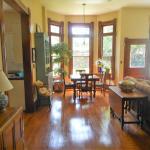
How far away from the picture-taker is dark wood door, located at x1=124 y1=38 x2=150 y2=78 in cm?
643

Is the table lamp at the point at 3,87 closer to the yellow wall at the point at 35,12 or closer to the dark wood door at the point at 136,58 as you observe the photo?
the yellow wall at the point at 35,12

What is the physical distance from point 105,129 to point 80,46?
4.72 m

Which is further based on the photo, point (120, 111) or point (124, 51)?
point (124, 51)

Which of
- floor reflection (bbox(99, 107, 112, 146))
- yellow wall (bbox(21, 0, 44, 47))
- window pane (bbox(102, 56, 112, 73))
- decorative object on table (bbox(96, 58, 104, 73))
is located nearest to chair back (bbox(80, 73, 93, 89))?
decorative object on table (bbox(96, 58, 104, 73))

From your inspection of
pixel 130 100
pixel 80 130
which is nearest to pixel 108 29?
pixel 130 100

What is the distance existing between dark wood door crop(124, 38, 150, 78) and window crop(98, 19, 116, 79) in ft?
2.19

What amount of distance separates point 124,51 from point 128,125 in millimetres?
3409

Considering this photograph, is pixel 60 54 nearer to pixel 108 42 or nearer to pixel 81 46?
pixel 81 46

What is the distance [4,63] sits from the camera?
2740 mm

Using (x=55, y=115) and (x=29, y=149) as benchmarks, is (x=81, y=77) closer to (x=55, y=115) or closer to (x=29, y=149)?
(x=55, y=115)

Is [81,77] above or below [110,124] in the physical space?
above

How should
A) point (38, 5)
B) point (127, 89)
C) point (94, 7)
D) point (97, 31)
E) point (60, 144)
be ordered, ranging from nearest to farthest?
point (60, 144)
point (127, 89)
point (38, 5)
point (94, 7)
point (97, 31)

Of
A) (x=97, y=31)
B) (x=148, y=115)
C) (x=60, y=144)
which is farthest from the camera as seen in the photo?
(x=97, y=31)

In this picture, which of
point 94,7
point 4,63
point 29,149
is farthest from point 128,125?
point 94,7
